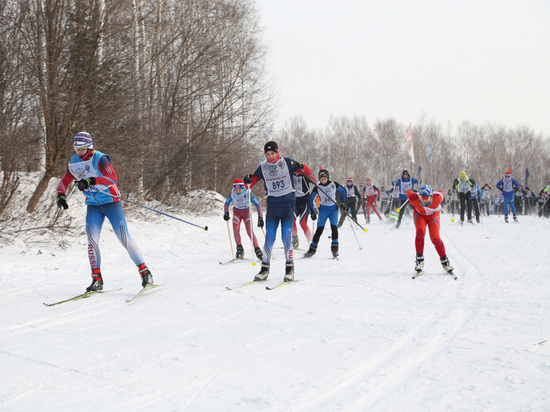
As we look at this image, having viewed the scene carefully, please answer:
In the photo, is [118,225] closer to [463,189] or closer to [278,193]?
[278,193]

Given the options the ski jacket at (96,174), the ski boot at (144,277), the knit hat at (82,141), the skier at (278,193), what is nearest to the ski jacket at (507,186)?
the skier at (278,193)

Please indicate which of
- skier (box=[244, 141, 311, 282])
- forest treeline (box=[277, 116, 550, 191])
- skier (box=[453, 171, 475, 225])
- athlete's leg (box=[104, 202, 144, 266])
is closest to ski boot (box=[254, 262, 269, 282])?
skier (box=[244, 141, 311, 282])

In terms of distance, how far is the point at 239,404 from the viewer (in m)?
2.33

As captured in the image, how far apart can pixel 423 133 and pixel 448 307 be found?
61338 millimetres

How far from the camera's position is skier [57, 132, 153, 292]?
528 cm

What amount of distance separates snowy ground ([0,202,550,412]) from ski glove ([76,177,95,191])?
1367 millimetres

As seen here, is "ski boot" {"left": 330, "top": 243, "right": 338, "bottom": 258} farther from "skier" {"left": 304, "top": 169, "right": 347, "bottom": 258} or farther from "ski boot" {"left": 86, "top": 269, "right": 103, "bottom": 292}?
"ski boot" {"left": 86, "top": 269, "right": 103, "bottom": 292}

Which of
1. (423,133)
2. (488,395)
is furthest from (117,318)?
(423,133)

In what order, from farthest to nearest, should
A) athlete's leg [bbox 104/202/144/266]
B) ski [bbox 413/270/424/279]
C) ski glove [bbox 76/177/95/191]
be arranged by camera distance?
ski [bbox 413/270/424/279]
athlete's leg [bbox 104/202/144/266]
ski glove [bbox 76/177/95/191]

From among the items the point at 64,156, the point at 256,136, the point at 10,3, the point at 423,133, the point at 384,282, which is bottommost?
the point at 384,282

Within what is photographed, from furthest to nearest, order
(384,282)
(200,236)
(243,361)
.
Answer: (200,236) < (384,282) < (243,361)

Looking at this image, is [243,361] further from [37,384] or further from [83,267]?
[83,267]

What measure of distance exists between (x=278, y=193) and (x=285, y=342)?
2.90m

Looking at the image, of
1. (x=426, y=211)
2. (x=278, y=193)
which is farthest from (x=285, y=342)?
(x=426, y=211)
